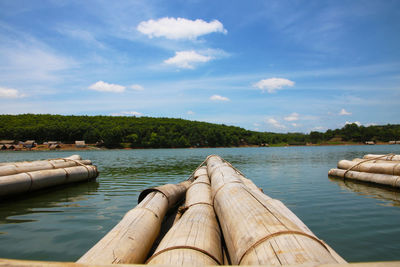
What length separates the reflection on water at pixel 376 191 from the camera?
9.60m

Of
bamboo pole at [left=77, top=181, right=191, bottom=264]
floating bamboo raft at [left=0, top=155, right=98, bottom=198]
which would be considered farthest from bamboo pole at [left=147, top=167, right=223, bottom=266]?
floating bamboo raft at [left=0, top=155, right=98, bottom=198]

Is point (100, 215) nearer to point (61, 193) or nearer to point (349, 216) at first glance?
point (61, 193)

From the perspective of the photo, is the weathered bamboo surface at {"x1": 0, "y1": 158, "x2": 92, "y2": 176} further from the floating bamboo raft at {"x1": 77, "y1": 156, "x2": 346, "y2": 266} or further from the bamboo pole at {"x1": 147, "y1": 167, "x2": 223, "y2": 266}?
the bamboo pole at {"x1": 147, "y1": 167, "x2": 223, "y2": 266}

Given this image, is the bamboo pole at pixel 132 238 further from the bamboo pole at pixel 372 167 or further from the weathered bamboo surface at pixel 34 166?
the bamboo pole at pixel 372 167

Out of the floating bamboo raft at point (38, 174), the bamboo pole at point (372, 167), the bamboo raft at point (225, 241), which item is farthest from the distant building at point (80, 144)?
the bamboo raft at point (225, 241)

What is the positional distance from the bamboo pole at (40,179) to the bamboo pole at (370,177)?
15.8 metres

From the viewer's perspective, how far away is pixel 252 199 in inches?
167

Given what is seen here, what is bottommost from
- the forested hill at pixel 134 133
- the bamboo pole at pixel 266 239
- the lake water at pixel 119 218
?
the lake water at pixel 119 218

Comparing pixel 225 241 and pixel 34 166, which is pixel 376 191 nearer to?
pixel 225 241

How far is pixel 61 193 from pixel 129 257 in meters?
10.0

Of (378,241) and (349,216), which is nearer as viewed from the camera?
(378,241)

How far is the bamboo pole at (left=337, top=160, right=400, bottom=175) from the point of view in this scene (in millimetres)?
12047

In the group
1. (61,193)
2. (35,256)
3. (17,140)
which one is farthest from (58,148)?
(35,256)

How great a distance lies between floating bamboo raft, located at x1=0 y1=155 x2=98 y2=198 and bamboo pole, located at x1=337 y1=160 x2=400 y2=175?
53.9ft
